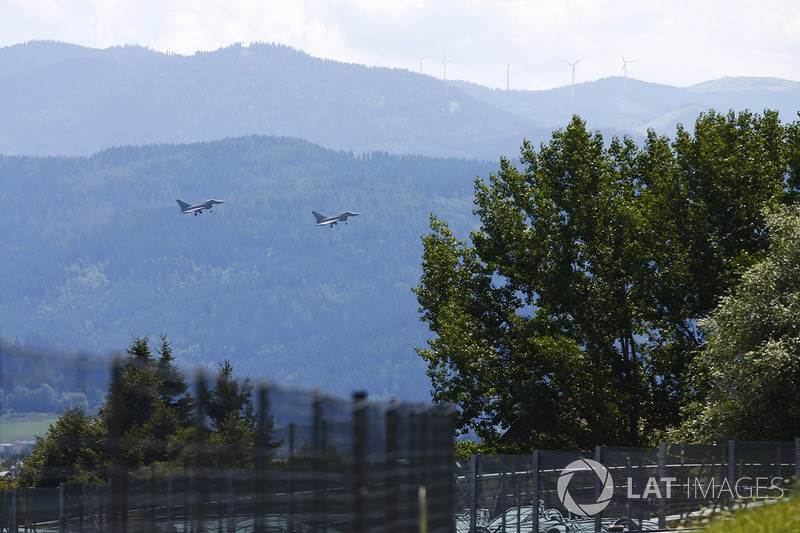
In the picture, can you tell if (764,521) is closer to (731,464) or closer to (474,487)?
(474,487)

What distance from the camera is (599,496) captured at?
2178 cm

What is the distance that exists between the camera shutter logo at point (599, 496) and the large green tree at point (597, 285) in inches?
802

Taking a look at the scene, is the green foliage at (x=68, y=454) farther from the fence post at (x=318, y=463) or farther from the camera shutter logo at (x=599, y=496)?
the camera shutter logo at (x=599, y=496)

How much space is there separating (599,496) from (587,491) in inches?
11.6

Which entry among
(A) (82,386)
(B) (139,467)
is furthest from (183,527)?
(A) (82,386)

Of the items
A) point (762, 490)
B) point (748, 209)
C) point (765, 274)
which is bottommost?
point (762, 490)

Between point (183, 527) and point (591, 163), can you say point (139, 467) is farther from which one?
point (591, 163)

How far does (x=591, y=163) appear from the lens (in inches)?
1844

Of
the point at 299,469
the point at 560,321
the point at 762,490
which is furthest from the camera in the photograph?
the point at 560,321

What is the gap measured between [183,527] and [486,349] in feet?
125

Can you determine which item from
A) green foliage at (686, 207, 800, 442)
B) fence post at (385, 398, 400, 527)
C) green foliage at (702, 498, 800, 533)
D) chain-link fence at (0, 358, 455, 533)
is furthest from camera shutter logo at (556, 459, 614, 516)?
fence post at (385, 398, 400, 527)

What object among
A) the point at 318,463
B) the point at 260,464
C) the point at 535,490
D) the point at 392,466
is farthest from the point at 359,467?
the point at 535,490
